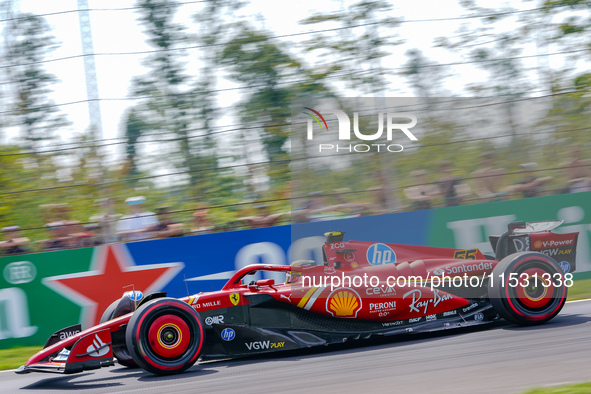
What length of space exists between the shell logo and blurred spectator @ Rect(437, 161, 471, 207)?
386 cm

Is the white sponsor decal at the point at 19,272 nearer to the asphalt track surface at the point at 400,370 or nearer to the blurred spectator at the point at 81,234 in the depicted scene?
the blurred spectator at the point at 81,234

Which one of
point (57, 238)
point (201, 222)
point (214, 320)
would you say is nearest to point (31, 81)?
point (57, 238)

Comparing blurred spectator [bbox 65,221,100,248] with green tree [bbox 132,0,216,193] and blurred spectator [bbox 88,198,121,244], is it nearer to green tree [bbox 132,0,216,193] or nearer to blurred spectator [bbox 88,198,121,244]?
blurred spectator [bbox 88,198,121,244]

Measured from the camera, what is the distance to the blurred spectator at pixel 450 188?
9438mm

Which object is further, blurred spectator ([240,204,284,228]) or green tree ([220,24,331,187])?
green tree ([220,24,331,187])

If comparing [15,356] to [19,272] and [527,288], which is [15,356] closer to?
[19,272]

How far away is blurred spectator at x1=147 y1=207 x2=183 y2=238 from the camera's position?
9.19 meters

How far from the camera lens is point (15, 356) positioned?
303 inches

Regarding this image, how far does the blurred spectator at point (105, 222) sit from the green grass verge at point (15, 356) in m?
1.70

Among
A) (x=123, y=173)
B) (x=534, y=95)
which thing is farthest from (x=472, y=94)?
(x=123, y=173)

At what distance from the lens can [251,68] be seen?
33.5 feet

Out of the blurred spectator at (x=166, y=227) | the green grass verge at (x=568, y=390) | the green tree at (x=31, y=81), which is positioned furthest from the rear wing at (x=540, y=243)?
the green tree at (x=31, y=81)

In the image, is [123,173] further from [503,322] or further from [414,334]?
[503,322]

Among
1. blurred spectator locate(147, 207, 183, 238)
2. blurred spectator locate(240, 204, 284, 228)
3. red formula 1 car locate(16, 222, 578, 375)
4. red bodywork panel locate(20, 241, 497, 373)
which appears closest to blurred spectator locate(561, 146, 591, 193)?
red formula 1 car locate(16, 222, 578, 375)
